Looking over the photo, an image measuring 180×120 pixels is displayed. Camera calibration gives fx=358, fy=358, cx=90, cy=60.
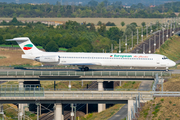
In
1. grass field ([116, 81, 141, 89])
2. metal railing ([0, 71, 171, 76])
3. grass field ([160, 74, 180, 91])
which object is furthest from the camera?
grass field ([116, 81, 141, 89])

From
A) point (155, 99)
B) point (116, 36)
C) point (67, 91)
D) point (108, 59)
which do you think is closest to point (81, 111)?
point (108, 59)

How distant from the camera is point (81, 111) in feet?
240

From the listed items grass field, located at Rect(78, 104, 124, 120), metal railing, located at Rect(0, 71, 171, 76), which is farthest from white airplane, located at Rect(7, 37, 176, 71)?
grass field, located at Rect(78, 104, 124, 120)

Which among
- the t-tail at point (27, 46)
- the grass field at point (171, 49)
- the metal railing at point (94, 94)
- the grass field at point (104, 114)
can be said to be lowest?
the grass field at point (104, 114)

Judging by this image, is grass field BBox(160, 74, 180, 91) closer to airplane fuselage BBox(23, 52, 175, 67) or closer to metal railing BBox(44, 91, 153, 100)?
airplane fuselage BBox(23, 52, 175, 67)

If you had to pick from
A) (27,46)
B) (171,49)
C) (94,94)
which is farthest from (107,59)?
(171,49)

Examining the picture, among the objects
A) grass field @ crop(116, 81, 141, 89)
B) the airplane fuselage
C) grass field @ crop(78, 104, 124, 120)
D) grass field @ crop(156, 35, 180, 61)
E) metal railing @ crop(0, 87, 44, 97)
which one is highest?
the airplane fuselage

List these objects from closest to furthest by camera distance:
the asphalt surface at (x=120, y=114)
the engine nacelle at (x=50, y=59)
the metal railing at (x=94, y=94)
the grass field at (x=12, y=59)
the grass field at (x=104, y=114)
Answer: the metal railing at (x=94, y=94) → the asphalt surface at (x=120, y=114) → the grass field at (x=104, y=114) → the engine nacelle at (x=50, y=59) → the grass field at (x=12, y=59)

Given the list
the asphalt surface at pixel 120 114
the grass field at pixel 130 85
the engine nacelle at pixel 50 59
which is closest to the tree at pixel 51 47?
the grass field at pixel 130 85

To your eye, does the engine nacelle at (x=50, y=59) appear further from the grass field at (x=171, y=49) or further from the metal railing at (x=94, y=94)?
the grass field at (x=171, y=49)

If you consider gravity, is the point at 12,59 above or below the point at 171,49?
below

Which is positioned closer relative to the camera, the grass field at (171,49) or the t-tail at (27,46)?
the t-tail at (27,46)

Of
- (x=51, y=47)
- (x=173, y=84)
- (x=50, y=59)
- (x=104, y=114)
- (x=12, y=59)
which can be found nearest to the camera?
(x=173, y=84)

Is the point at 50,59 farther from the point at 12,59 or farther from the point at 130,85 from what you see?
the point at 12,59
